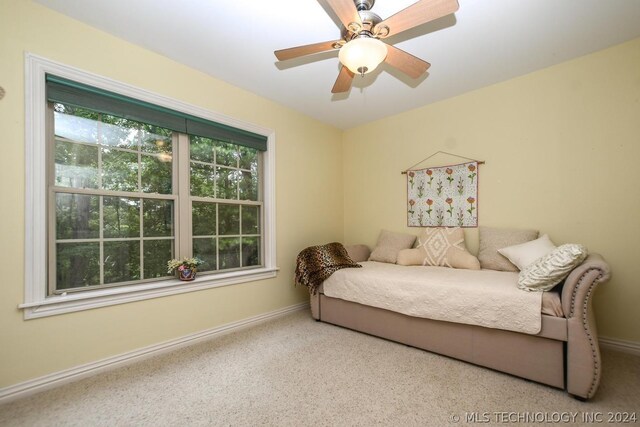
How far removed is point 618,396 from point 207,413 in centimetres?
244

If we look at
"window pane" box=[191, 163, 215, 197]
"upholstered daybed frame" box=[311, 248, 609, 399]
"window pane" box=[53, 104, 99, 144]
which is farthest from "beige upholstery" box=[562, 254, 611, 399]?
"window pane" box=[53, 104, 99, 144]

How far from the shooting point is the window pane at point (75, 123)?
2.02 metres

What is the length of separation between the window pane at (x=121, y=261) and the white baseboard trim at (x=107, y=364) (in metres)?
0.58

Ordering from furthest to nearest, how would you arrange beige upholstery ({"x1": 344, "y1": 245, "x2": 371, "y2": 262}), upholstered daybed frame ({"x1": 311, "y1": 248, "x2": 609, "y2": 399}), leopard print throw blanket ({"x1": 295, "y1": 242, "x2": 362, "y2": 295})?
beige upholstery ({"x1": 344, "y1": 245, "x2": 371, "y2": 262}) < leopard print throw blanket ({"x1": 295, "y1": 242, "x2": 362, "y2": 295}) < upholstered daybed frame ({"x1": 311, "y1": 248, "x2": 609, "y2": 399})

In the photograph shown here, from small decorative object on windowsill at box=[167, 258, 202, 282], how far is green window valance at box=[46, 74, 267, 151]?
1.17 meters

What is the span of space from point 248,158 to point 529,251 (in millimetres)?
2856

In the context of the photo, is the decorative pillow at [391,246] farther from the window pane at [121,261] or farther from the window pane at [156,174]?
the window pane at [121,261]

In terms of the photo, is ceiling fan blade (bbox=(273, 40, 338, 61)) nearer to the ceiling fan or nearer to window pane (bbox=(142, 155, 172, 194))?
the ceiling fan

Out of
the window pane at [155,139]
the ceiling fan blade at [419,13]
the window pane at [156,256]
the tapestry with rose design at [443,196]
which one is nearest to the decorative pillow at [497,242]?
the tapestry with rose design at [443,196]

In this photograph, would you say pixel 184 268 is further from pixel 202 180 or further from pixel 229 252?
pixel 202 180

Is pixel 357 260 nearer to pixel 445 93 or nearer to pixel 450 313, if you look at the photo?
pixel 450 313

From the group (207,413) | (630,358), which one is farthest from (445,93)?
(207,413)

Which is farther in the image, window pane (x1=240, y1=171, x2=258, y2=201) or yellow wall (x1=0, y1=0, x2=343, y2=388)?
window pane (x1=240, y1=171, x2=258, y2=201)

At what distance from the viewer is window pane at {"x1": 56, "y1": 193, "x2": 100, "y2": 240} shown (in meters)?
2.00
